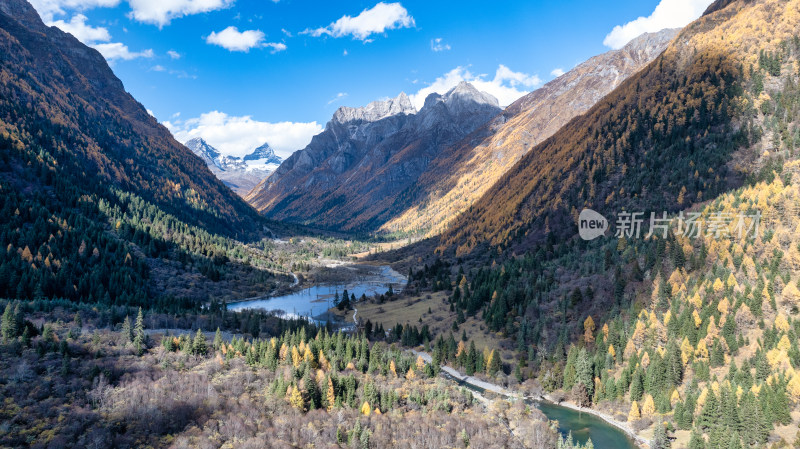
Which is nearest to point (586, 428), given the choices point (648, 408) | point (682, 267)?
point (648, 408)

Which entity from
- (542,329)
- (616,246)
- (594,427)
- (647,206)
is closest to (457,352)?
(542,329)

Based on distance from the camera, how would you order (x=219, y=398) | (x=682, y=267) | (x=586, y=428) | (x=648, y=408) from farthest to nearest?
(x=682, y=267)
(x=648, y=408)
(x=586, y=428)
(x=219, y=398)

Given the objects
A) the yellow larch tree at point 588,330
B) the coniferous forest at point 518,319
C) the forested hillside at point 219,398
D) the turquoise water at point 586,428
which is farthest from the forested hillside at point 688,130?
the forested hillside at point 219,398

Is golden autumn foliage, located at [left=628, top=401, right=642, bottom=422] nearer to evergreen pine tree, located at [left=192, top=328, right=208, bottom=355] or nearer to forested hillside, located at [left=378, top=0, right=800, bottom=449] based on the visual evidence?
forested hillside, located at [left=378, top=0, right=800, bottom=449]

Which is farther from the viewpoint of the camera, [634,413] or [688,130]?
[688,130]

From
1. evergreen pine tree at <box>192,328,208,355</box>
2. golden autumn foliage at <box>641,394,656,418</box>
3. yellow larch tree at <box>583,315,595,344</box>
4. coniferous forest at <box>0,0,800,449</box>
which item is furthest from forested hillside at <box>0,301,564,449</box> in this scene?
yellow larch tree at <box>583,315,595,344</box>

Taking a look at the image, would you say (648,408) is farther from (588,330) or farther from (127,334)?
(127,334)

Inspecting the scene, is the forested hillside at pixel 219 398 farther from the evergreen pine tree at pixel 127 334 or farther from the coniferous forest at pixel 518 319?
the evergreen pine tree at pixel 127 334

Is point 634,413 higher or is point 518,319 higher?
point 518,319
